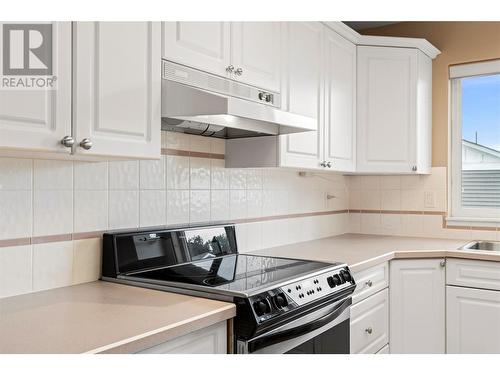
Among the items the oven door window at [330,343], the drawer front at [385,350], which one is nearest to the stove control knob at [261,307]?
the oven door window at [330,343]

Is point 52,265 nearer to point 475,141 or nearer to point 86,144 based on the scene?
point 86,144

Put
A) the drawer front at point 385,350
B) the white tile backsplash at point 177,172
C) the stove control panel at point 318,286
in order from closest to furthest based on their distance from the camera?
1. the stove control panel at point 318,286
2. the white tile backsplash at point 177,172
3. the drawer front at point 385,350

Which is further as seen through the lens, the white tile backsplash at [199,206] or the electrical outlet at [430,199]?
the electrical outlet at [430,199]

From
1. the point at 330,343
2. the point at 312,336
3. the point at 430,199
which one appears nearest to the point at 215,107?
the point at 312,336

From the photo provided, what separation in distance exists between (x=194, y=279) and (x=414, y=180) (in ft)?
7.23

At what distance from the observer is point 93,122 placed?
1.40 metres

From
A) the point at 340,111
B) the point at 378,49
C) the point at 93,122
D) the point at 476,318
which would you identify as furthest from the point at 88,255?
the point at 378,49

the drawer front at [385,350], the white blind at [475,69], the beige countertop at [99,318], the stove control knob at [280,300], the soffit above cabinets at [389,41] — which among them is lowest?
the drawer front at [385,350]

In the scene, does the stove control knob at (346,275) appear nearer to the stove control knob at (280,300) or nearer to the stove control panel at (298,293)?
the stove control panel at (298,293)

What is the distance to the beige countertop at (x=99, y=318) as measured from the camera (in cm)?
111

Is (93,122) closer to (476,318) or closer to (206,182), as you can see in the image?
(206,182)

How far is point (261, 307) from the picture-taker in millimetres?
1489

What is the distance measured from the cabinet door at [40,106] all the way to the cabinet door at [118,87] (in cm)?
3

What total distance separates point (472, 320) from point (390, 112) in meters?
1.37
